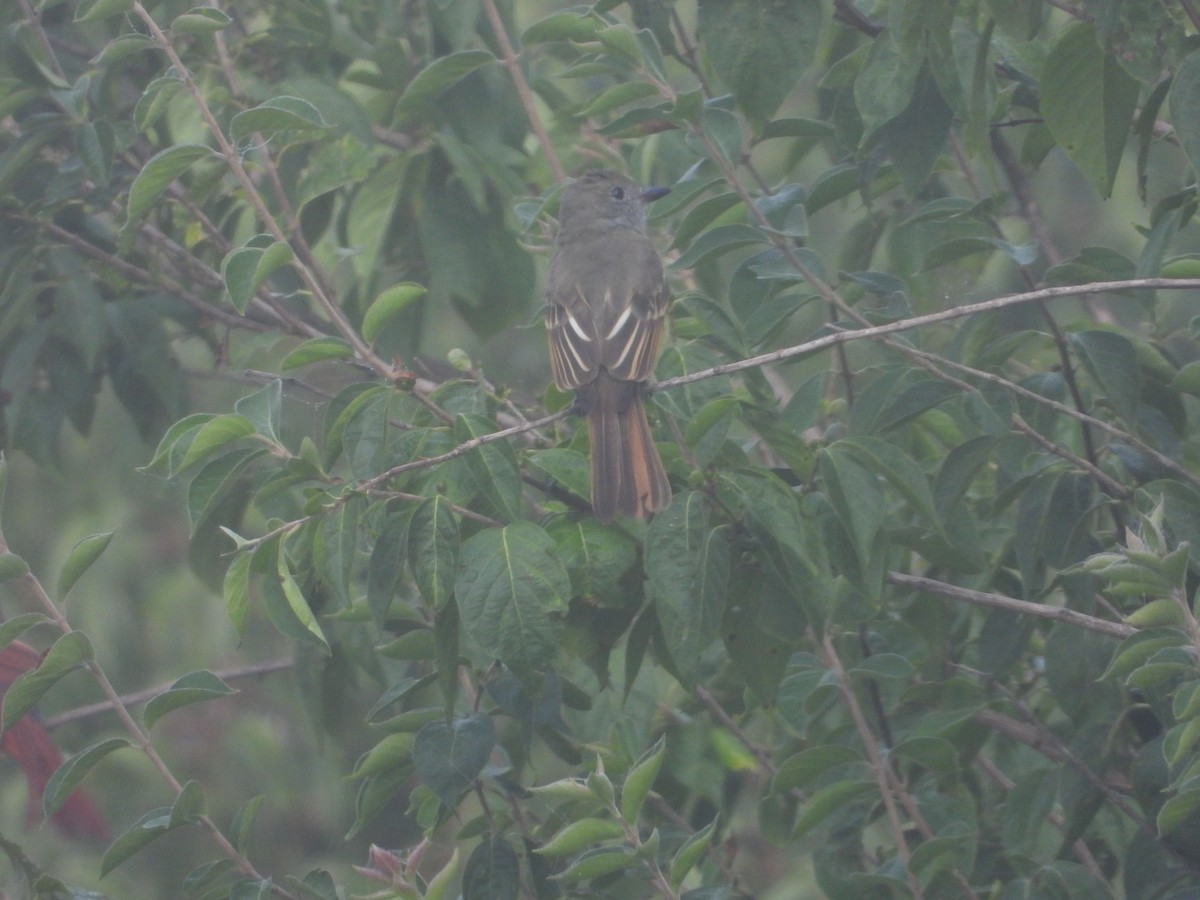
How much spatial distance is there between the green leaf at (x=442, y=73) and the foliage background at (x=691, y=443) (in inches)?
0.6

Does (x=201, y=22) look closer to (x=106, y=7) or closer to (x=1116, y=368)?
(x=106, y=7)

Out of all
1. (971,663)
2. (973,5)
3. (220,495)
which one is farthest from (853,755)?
(973,5)

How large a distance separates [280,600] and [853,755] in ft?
3.84

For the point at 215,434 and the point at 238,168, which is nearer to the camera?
the point at 215,434

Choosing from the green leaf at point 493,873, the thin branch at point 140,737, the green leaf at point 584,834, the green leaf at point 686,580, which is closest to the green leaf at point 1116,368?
the green leaf at point 686,580

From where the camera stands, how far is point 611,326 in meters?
4.19

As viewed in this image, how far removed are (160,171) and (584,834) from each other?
1583 mm

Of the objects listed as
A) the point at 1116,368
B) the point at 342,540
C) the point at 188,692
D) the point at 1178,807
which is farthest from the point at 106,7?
the point at 1178,807

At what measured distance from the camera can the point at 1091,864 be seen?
293cm

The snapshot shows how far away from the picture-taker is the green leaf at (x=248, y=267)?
8.10 feet

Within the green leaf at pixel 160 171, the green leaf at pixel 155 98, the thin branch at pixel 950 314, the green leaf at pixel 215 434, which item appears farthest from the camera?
the green leaf at pixel 155 98

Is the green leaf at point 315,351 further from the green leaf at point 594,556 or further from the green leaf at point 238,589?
the green leaf at point 594,556

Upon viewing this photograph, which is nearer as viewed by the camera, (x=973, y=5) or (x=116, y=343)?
(x=973, y=5)

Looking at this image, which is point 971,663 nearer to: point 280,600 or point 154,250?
point 280,600
